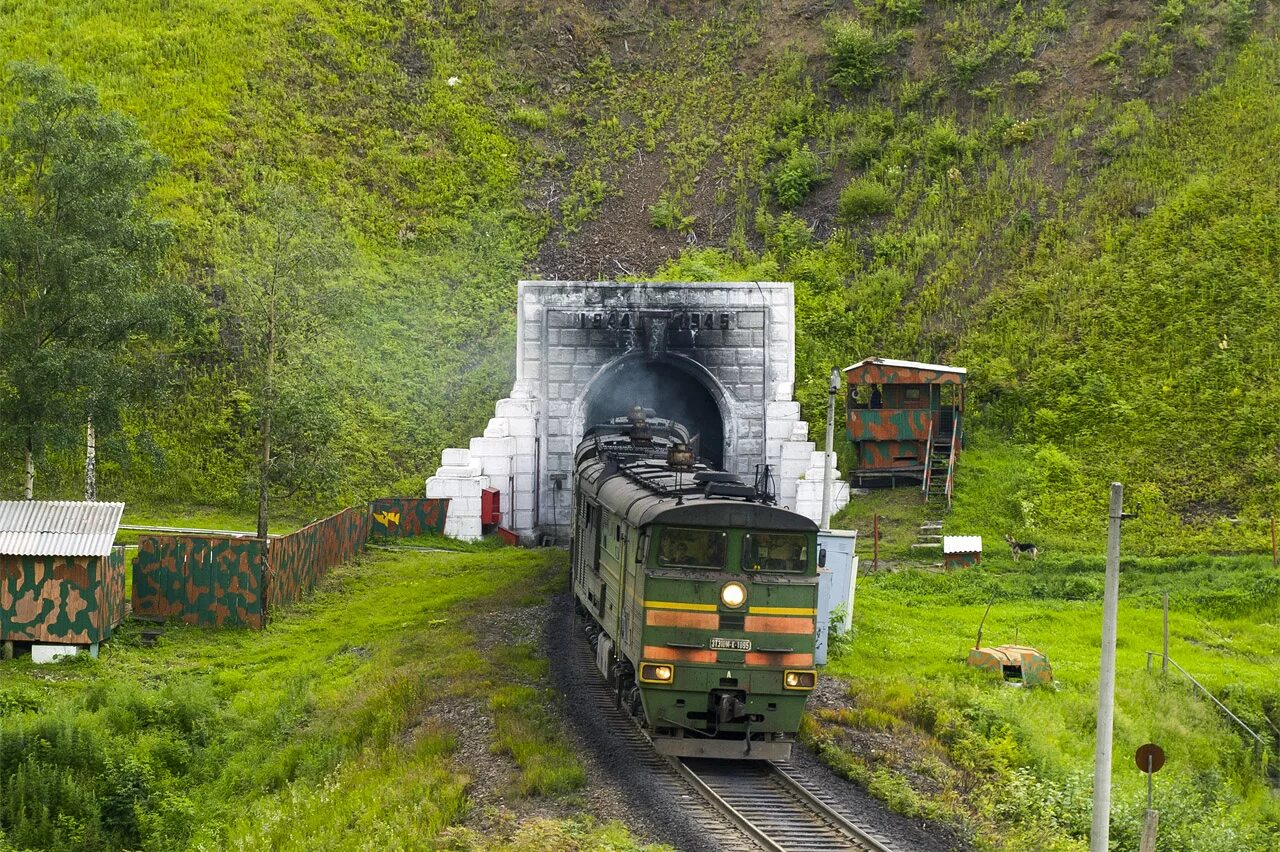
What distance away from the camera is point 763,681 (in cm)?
1919

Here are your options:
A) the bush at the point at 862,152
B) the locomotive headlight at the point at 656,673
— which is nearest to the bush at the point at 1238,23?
the bush at the point at 862,152

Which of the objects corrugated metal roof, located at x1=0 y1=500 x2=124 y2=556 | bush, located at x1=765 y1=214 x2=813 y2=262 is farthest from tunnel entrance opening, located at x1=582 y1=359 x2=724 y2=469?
corrugated metal roof, located at x1=0 y1=500 x2=124 y2=556

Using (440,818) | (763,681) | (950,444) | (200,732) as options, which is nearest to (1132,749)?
(763,681)

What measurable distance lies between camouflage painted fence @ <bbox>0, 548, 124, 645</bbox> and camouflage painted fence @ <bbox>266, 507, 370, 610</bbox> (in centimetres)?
417

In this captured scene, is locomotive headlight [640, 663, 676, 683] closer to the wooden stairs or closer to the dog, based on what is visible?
the dog

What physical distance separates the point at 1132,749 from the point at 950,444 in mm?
19252

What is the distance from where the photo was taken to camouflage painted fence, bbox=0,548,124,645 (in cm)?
2730

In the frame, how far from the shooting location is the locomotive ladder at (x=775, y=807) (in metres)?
16.8

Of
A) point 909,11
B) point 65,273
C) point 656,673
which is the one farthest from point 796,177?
point 656,673

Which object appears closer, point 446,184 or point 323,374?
point 323,374

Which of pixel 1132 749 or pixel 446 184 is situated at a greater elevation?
pixel 446 184

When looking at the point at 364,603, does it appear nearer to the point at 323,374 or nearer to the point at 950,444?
the point at 323,374

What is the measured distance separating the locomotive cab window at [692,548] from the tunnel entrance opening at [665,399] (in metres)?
25.4

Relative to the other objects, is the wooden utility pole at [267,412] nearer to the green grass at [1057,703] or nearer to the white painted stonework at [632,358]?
the white painted stonework at [632,358]
